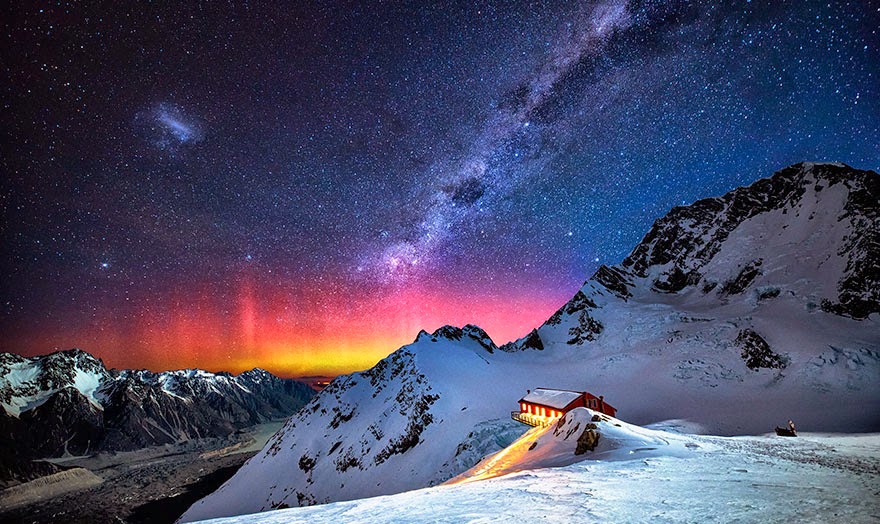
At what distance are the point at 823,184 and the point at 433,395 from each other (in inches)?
4959

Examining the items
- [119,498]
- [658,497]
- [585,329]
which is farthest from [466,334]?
[119,498]

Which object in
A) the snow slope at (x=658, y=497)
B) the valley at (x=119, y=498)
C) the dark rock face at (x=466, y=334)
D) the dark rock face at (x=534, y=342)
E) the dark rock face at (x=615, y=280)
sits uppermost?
the dark rock face at (x=615, y=280)

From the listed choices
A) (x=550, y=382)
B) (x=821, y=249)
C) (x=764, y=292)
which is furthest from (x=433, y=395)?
(x=821, y=249)

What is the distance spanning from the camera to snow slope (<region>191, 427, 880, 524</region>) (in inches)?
303

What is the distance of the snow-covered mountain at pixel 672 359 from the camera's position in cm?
5997

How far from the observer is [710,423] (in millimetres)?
52906

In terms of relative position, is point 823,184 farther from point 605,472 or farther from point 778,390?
point 605,472

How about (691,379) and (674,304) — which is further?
(674,304)

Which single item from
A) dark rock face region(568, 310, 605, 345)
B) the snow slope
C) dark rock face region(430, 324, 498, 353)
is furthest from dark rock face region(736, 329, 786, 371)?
the snow slope

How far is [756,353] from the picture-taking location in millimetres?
71750

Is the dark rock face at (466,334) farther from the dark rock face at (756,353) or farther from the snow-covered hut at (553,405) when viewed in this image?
the dark rock face at (756,353)

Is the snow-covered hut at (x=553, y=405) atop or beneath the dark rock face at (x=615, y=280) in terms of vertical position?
beneath

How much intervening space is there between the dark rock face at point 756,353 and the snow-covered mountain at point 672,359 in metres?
0.32

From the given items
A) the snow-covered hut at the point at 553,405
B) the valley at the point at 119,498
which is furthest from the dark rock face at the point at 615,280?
the valley at the point at 119,498
